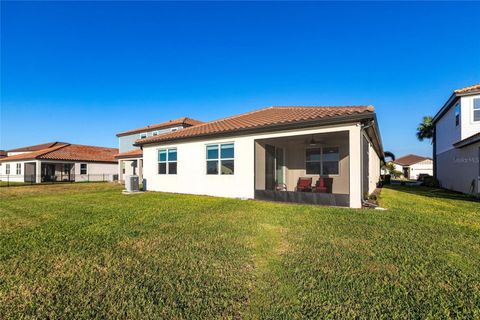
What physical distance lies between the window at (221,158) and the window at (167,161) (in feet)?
8.65

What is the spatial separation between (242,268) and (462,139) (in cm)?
1704

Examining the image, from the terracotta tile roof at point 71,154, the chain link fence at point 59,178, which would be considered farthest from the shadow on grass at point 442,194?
the terracotta tile roof at point 71,154

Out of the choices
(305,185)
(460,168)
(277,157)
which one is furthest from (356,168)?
(460,168)

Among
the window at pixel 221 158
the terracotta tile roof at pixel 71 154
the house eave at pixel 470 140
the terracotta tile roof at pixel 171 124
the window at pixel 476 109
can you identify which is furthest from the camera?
the terracotta tile roof at pixel 71 154

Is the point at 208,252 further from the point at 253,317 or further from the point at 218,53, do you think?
the point at 218,53

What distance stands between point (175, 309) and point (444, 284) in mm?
3235

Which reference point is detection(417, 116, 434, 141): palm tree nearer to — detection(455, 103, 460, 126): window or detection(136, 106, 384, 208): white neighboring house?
detection(455, 103, 460, 126): window

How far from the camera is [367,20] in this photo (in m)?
11.6

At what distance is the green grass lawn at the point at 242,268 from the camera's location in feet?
7.88

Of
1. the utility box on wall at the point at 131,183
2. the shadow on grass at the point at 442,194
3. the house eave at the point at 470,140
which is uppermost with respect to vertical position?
the house eave at the point at 470,140

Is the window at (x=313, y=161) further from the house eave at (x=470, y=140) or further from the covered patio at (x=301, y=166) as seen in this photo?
the house eave at (x=470, y=140)

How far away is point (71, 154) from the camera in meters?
28.6

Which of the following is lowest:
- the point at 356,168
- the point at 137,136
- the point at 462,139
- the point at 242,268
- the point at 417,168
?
the point at 242,268

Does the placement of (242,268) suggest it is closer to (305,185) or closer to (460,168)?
(305,185)
